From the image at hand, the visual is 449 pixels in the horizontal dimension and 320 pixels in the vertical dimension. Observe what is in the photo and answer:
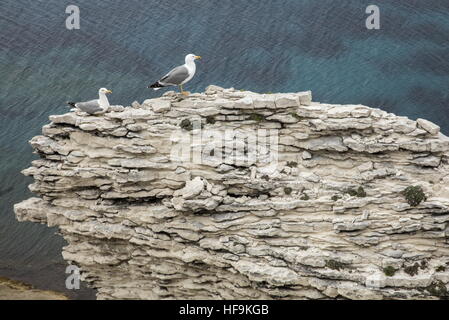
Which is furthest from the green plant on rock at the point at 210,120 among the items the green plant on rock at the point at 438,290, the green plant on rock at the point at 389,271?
the green plant on rock at the point at 438,290

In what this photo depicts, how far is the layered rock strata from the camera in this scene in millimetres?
33375

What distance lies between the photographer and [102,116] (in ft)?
119

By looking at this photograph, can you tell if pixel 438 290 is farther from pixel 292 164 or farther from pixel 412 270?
pixel 292 164

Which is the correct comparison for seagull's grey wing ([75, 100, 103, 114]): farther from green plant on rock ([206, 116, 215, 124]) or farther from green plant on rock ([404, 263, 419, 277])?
green plant on rock ([404, 263, 419, 277])

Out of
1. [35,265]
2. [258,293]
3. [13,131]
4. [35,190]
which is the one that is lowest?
[258,293]

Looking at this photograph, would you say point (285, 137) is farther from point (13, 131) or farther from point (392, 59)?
point (13, 131)

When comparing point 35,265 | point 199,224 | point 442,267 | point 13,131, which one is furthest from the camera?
point 13,131

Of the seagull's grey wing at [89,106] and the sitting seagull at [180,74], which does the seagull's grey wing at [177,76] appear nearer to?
the sitting seagull at [180,74]

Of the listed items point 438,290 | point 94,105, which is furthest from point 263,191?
point 94,105

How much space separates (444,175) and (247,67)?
3147 cm

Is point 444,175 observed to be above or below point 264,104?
below

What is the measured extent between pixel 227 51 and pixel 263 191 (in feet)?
99.0

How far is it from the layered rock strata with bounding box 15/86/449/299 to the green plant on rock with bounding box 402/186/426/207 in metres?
0.08

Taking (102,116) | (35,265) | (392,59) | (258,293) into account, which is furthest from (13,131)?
(392,59)
